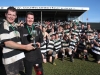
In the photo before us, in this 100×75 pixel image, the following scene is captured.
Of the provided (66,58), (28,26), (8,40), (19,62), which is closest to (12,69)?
(19,62)

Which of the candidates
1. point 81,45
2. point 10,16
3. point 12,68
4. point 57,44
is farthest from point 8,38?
point 81,45

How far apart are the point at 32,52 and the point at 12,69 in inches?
30.2

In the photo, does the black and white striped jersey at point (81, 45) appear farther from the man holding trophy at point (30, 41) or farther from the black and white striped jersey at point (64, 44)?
the man holding trophy at point (30, 41)

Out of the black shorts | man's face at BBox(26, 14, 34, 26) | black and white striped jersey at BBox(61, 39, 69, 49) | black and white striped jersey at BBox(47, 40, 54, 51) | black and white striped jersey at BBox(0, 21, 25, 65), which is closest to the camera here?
black and white striped jersey at BBox(0, 21, 25, 65)

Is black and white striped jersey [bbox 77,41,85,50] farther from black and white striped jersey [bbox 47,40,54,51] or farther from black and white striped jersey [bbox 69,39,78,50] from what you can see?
black and white striped jersey [bbox 47,40,54,51]

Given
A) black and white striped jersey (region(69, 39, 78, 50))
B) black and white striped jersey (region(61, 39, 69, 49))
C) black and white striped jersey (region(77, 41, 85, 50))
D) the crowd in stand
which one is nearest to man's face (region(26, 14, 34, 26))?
the crowd in stand

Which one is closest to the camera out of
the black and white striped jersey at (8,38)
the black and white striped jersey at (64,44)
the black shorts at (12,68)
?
the black and white striped jersey at (8,38)

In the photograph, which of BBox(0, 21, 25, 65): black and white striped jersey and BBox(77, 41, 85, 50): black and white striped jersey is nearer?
BBox(0, 21, 25, 65): black and white striped jersey

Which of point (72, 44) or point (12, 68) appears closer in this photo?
point (12, 68)

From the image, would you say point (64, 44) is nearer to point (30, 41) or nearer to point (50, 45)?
point (50, 45)

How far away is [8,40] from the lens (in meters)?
2.54

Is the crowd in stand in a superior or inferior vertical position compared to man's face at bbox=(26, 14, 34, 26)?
inferior

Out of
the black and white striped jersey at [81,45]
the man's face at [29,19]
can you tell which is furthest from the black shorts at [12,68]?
the black and white striped jersey at [81,45]

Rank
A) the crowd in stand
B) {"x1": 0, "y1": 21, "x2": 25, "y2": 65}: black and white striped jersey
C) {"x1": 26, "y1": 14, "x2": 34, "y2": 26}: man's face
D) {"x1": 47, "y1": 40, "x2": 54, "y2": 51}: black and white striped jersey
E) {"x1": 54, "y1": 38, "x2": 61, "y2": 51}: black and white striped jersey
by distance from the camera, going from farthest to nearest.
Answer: {"x1": 54, "y1": 38, "x2": 61, "y2": 51}: black and white striped jersey → {"x1": 47, "y1": 40, "x2": 54, "y2": 51}: black and white striped jersey → the crowd in stand → {"x1": 26, "y1": 14, "x2": 34, "y2": 26}: man's face → {"x1": 0, "y1": 21, "x2": 25, "y2": 65}: black and white striped jersey
